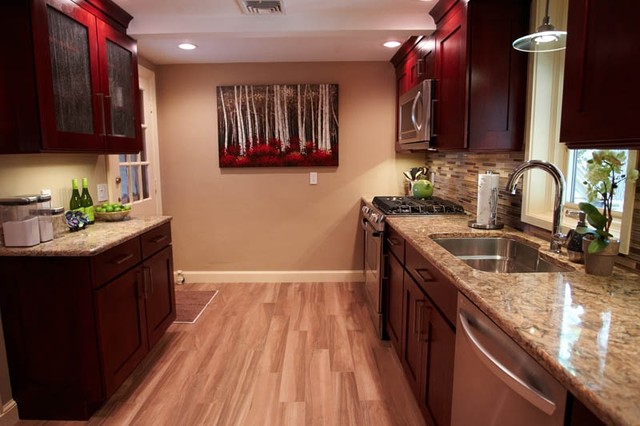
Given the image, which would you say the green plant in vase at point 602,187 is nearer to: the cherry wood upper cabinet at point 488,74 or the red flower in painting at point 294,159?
the cherry wood upper cabinet at point 488,74

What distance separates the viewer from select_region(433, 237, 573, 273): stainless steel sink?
6.41 ft

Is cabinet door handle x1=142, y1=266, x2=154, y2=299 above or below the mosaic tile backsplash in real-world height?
below

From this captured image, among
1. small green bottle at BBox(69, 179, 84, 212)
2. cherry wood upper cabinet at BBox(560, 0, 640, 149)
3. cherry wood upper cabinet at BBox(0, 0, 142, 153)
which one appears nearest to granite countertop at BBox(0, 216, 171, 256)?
small green bottle at BBox(69, 179, 84, 212)

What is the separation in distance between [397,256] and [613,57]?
A: 1569 mm

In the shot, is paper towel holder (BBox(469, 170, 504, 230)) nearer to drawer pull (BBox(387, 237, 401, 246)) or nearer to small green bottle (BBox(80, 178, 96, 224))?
drawer pull (BBox(387, 237, 401, 246))

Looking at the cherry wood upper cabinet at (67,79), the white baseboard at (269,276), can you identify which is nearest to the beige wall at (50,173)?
the cherry wood upper cabinet at (67,79)

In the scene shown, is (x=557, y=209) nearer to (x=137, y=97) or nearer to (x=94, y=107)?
(x=94, y=107)

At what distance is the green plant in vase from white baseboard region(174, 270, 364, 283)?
9.28 feet

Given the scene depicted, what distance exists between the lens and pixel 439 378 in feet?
5.34

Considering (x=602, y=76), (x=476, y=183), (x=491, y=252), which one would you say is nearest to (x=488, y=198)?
(x=491, y=252)

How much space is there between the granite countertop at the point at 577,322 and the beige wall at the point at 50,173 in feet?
7.09

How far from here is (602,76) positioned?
3.55 ft

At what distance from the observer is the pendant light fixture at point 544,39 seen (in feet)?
4.94

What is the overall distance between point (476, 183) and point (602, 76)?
1.69 metres
